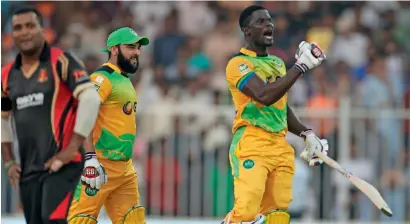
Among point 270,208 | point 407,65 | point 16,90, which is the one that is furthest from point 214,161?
point 16,90

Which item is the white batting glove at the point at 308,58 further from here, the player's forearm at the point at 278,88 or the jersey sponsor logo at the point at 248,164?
the jersey sponsor logo at the point at 248,164

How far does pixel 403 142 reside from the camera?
650 inches

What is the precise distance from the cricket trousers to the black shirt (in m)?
0.08

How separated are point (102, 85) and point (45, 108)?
1558mm

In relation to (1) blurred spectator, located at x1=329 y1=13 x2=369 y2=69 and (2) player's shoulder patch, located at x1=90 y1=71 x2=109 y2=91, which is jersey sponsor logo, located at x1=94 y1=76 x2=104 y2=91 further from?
(1) blurred spectator, located at x1=329 y1=13 x2=369 y2=69

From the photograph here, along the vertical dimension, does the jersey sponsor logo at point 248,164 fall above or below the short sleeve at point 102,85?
below

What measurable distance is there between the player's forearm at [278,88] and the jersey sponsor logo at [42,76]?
221cm

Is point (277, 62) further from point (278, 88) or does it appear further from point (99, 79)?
point (99, 79)

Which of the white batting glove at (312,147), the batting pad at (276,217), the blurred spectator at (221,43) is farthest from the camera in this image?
the blurred spectator at (221,43)

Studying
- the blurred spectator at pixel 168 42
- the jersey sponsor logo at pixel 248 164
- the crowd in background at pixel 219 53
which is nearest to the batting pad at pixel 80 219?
the jersey sponsor logo at pixel 248 164

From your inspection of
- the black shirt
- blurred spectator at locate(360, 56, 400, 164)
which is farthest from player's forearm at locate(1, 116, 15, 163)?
blurred spectator at locate(360, 56, 400, 164)

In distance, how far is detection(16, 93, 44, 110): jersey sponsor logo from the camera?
895cm

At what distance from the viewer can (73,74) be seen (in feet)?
29.2

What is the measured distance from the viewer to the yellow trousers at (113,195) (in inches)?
419
